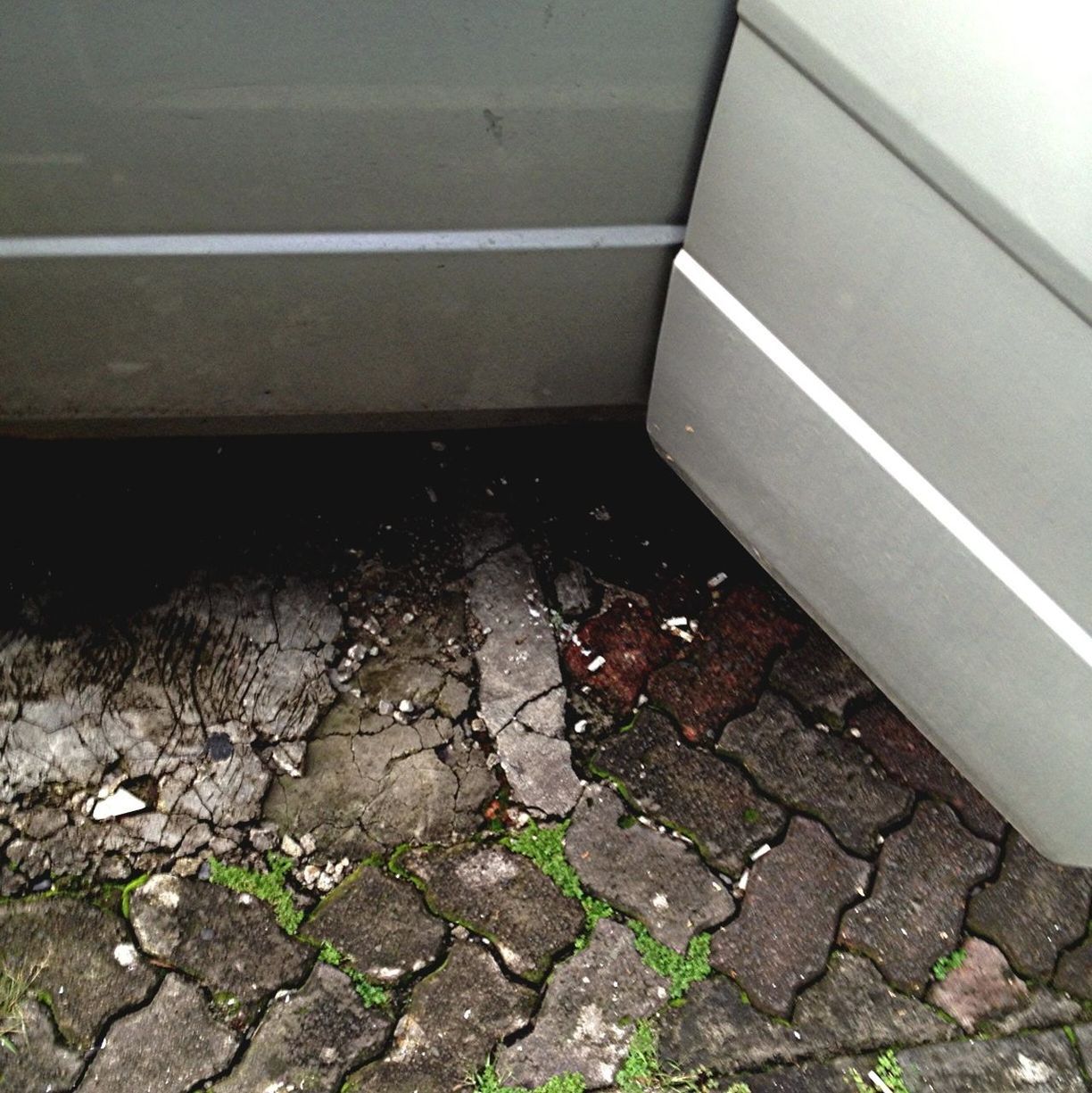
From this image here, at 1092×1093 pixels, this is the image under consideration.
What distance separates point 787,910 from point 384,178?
1582 millimetres

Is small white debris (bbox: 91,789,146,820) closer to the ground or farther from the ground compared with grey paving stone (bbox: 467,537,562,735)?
closer to the ground

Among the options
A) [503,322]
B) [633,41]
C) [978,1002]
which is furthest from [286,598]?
[978,1002]

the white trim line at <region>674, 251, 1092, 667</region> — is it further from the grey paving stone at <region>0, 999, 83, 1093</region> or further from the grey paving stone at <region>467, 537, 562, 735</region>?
the grey paving stone at <region>0, 999, 83, 1093</region>

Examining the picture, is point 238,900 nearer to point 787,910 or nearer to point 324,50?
point 787,910

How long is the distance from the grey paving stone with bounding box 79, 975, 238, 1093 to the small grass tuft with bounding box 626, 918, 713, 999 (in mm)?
778

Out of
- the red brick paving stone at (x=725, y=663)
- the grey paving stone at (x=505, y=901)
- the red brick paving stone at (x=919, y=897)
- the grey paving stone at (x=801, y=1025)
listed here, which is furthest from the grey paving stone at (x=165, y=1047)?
the red brick paving stone at (x=919, y=897)

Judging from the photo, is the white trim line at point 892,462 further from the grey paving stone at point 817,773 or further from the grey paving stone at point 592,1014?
the grey paving stone at point 592,1014

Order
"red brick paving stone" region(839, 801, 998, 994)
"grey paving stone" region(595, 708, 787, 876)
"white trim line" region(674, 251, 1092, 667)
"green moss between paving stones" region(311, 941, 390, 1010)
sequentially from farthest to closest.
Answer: "grey paving stone" region(595, 708, 787, 876) < "red brick paving stone" region(839, 801, 998, 994) < "green moss between paving stones" region(311, 941, 390, 1010) < "white trim line" region(674, 251, 1092, 667)

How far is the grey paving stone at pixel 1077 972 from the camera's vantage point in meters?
2.09

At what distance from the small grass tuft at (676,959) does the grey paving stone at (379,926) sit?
390 mm

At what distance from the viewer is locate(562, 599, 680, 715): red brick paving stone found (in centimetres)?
238

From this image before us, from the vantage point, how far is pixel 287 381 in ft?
6.79

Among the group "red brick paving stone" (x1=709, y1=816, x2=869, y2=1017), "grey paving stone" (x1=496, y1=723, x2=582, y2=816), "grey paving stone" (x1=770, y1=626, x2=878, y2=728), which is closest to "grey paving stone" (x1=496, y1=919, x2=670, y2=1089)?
"red brick paving stone" (x1=709, y1=816, x2=869, y2=1017)

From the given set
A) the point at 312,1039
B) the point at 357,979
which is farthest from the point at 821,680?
the point at 312,1039
